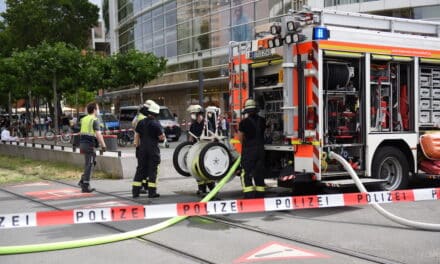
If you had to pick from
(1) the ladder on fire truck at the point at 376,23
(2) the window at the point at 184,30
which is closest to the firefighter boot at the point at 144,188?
(1) the ladder on fire truck at the point at 376,23

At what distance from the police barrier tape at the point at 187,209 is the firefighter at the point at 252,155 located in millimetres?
1391

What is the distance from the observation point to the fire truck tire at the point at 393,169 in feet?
31.0

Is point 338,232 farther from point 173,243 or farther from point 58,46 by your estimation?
point 58,46

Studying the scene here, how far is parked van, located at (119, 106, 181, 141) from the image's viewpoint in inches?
1133

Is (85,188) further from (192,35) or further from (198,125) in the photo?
(192,35)

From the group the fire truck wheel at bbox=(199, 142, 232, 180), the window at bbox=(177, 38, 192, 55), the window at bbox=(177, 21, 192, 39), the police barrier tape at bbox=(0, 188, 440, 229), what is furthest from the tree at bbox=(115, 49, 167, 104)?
the police barrier tape at bbox=(0, 188, 440, 229)

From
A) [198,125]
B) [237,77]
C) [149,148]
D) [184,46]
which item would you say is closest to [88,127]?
[149,148]

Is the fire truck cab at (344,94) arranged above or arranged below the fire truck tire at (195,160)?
above

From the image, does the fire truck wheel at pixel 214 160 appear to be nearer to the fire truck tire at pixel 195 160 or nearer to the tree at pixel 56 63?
the fire truck tire at pixel 195 160

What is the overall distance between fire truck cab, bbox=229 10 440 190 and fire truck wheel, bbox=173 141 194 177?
3.34 feet

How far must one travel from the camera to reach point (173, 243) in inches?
263

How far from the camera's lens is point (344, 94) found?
9.18 m

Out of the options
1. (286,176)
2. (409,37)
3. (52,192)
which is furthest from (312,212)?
(52,192)

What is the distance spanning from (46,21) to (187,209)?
3791 centimetres
